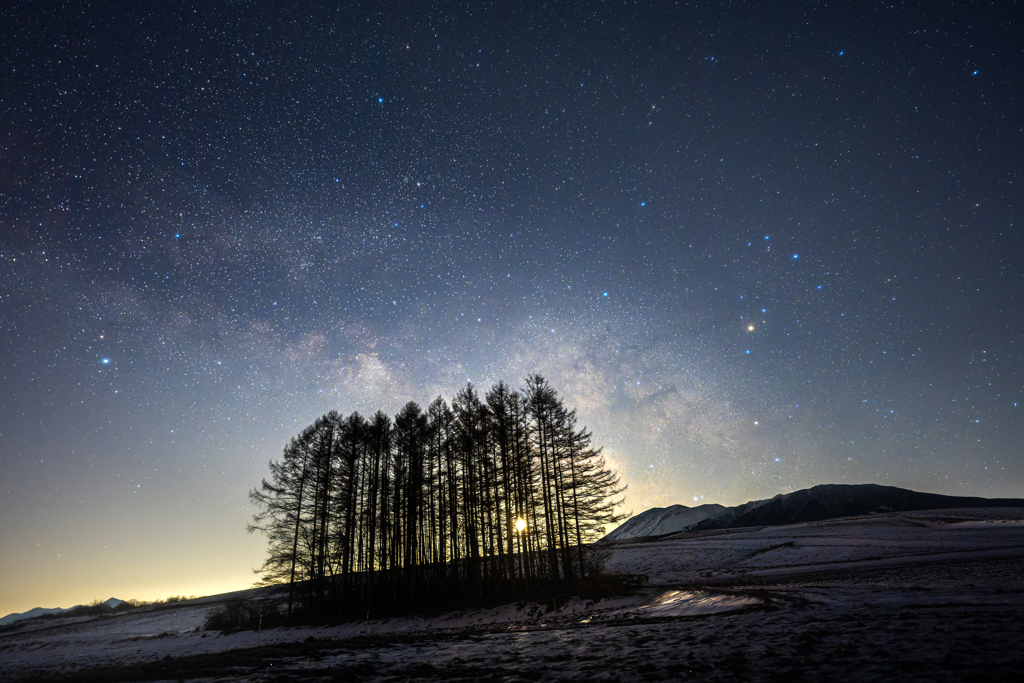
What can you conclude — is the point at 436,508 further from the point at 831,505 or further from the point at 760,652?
the point at 831,505

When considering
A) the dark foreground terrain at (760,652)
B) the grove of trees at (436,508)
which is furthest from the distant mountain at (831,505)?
the dark foreground terrain at (760,652)

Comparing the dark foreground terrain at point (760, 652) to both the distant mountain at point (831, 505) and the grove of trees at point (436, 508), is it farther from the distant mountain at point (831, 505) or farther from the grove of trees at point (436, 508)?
the distant mountain at point (831, 505)

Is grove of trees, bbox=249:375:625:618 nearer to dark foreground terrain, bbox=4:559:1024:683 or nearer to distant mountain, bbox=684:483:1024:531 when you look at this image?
dark foreground terrain, bbox=4:559:1024:683

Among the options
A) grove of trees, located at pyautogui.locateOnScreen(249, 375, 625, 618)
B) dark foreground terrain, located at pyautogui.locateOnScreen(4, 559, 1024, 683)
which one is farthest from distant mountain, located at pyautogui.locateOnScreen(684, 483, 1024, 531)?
dark foreground terrain, located at pyautogui.locateOnScreen(4, 559, 1024, 683)

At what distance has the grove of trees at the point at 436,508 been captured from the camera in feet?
92.3

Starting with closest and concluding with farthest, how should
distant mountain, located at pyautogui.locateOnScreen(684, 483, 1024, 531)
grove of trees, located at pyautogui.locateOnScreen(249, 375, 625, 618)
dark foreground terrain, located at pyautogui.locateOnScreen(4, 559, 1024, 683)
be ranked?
dark foreground terrain, located at pyautogui.locateOnScreen(4, 559, 1024, 683) < grove of trees, located at pyautogui.locateOnScreen(249, 375, 625, 618) < distant mountain, located at pyautogui.locateOnScreen(684, 483, 1024, 531)

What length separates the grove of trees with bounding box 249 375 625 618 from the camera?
28125 mm

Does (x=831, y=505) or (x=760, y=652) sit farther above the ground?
(x=831, y=505)

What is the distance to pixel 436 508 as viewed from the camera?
34.1 metres

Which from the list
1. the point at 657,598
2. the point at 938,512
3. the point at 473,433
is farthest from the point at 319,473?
the point at 938,512

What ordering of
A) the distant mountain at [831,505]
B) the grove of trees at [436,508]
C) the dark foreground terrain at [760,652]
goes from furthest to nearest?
the distant mountain at [831,505] < the grove of trees at [436,508] < the dark foreground terrain at [760,652]

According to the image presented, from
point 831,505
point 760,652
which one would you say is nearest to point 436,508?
point 760,652

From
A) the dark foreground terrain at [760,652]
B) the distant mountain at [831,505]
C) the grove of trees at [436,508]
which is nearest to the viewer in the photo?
the dark foreground terrain at [760,652]

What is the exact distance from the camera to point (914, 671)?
14.7 feet
